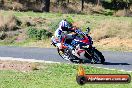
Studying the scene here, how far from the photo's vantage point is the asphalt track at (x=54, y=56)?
61.0 ft

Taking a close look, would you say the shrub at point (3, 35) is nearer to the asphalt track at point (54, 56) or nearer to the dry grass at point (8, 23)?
the dry grass at point (8, 23)

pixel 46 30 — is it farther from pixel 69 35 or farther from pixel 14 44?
pixel 69 35

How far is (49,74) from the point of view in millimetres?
15875

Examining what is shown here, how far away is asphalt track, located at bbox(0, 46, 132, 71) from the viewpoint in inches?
732

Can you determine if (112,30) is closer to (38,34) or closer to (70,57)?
(38,34)

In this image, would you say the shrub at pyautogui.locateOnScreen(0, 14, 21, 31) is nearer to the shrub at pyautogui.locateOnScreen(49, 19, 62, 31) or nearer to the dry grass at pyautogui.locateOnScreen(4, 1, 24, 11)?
the shrub at pyautogui.locateOnScreen(49, 19, 62, 31)

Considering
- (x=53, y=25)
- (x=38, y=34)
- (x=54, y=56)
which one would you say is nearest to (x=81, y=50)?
(x=54, y=56)

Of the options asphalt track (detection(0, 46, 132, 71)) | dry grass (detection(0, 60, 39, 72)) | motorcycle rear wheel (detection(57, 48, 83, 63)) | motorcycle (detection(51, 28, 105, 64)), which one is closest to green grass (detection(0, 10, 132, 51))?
asphalt track (detection(0, 46, 132, 71))

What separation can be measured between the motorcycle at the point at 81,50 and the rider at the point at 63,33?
0.56ft

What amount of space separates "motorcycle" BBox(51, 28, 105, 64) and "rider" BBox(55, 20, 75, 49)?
0.17m

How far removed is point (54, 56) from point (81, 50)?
7.34 feet

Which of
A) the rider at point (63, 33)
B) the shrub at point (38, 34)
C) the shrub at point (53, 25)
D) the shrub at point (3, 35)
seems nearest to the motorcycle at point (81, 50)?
the rider at point (63, 33)

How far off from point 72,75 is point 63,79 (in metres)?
0.87

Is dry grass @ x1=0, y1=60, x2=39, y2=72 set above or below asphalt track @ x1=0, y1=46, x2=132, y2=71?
above
